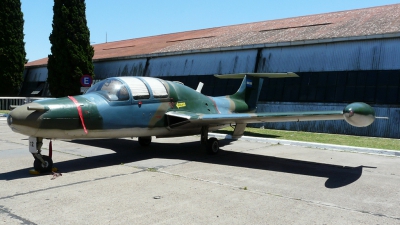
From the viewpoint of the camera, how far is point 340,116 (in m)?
7.66

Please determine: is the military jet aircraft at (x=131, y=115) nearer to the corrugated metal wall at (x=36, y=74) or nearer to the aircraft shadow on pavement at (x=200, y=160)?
the aircraft shadow on pavement at (x=200, y=160)

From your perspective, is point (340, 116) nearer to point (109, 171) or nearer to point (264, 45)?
point (109, 171)

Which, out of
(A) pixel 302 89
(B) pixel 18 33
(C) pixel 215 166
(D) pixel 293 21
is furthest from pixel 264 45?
(B) pixel 18 33

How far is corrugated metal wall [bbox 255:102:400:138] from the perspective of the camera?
15.0 meters

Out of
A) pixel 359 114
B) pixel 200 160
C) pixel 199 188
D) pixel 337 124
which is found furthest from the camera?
pixel 337 124

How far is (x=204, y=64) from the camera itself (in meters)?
22.0

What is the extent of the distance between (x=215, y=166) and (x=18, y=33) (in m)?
29.8

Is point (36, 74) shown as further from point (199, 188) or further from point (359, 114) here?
point (359, 114)

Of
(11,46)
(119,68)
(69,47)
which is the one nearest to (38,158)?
(119,68)

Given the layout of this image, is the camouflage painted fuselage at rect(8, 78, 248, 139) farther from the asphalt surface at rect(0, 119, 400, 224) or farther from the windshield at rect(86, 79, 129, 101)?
the asphalt surface at rect(0, 119, 400, 224)

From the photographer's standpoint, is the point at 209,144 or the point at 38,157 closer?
the point at 38,157

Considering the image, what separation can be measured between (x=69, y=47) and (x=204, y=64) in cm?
1232

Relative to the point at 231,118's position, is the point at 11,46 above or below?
above

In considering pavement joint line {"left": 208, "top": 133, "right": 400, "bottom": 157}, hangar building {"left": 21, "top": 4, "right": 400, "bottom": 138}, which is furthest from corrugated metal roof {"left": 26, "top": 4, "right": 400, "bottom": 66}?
pavement joint line {"left": 208, "top": 133, "right": 400, "bottom": 157}
